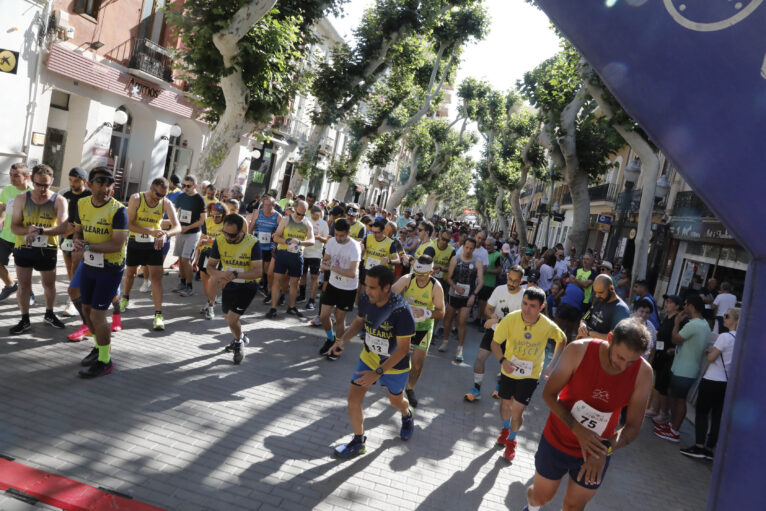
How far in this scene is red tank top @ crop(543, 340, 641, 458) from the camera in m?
3.39

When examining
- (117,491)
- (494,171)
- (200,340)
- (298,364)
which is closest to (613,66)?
(117,491)

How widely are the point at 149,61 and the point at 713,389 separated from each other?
19.2m

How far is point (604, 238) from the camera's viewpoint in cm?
2872

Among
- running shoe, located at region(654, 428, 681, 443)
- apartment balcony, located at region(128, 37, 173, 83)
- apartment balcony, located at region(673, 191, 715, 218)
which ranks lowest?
running shoe, located at region(654, 428, 681, 443)

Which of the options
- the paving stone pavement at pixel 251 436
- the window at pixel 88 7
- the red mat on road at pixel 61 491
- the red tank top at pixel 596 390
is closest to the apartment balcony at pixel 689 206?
the paving stone pavement at pixel 251 436

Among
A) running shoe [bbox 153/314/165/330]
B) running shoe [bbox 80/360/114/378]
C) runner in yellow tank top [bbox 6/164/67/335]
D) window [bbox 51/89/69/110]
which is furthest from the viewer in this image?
window [bbox 51/89/69/110]

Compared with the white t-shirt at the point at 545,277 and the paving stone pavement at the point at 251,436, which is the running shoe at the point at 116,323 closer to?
the paving stone pavement at the point at 251,436

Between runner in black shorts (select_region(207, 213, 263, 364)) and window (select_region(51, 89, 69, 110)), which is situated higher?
window (select_region(51, 89, 69, 110))

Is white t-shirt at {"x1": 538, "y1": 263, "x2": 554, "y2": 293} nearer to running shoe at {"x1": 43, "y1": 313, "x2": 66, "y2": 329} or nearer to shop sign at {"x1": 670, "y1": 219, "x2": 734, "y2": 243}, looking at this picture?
shop sign at {"x1": 670, "y1": 219, "x2": 734, "y2": 243}

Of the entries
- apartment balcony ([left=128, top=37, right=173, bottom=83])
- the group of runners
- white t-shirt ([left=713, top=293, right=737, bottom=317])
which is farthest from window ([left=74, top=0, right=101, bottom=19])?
white t-shirt ([left=713, top=293, right=737, bottom=317])

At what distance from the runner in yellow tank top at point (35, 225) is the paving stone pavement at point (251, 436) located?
57cm

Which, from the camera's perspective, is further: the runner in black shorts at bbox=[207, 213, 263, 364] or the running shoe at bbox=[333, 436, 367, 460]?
the runner in black shorts at bbox=[207, 213, 263, 364]

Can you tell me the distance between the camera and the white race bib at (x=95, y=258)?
5324 millimetres

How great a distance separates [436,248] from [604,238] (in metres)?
21.5
